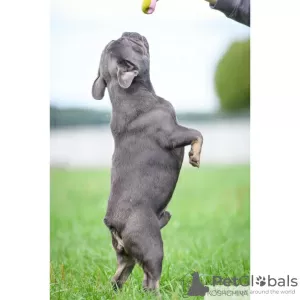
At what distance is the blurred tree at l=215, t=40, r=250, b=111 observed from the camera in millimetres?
2699

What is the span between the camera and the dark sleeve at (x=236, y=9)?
2.70 m

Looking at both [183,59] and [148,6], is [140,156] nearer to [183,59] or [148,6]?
[183,59]

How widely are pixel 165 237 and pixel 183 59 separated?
659mm

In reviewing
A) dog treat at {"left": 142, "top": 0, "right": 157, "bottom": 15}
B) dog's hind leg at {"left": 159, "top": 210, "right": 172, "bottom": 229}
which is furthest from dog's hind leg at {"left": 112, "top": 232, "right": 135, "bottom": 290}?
dog treat at {"left": 142, "top": 0, "right": 157, "bottom": 15}

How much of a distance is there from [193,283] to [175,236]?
46 cm

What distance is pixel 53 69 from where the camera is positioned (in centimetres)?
279

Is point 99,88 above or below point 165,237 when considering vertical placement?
above

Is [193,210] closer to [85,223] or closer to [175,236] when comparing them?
[175,236]

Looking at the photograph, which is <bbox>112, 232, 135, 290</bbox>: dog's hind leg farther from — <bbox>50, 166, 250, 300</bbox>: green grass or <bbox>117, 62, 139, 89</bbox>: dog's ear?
<bbox>117, 62, 139, 89</bbox>: dog's ear

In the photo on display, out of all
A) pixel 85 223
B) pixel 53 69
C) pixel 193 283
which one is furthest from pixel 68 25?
pixel 193 283

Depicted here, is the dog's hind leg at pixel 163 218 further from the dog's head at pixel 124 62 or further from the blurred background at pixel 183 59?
the dog's head at pixel 124 62

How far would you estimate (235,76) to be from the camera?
2.71 metres
